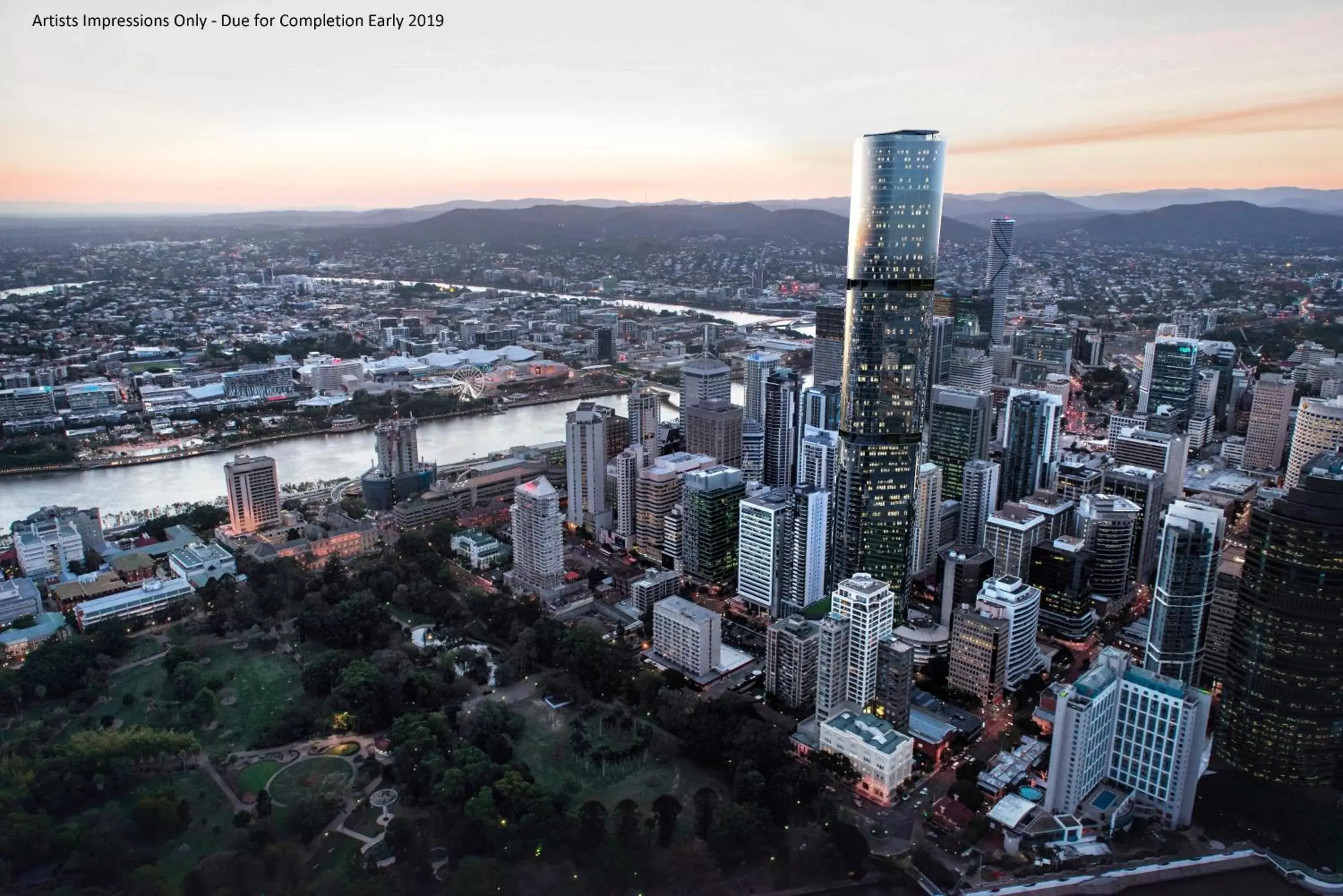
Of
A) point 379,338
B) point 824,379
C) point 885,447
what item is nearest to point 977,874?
point 885,447

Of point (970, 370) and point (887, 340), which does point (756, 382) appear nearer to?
point (970, 370)

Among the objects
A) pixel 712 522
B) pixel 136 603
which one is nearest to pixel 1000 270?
pixel 712 522

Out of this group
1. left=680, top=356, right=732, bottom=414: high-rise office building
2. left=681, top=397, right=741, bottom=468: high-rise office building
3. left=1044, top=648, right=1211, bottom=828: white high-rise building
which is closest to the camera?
left=1044, top=648, right=1211, bottom=828: white high-rise building

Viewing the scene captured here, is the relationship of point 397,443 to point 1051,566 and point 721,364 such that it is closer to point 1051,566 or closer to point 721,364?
point 721,364

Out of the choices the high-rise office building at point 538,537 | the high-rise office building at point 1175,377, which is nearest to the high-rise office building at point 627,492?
the high-rise office building at point 538,537

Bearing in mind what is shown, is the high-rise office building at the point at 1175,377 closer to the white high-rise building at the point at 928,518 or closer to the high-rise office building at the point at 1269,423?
the high-rise office building at the point at 1269,423

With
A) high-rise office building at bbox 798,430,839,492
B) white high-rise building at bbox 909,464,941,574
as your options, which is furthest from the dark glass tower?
high-rise office building at bbox 798,430,839,492

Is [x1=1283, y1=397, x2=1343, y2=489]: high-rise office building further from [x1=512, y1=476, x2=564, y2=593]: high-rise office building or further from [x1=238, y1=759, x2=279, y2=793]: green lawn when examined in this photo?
[x1=238, y1=759, x2=279, y2=793]: green lawn
